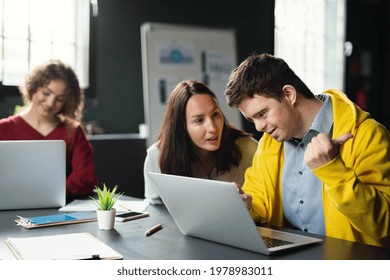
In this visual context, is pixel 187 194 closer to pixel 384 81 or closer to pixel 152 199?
pixel 152 199

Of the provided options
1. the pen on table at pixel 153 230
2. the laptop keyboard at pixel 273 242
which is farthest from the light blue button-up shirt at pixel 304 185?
the pen on table at pixel 153 230

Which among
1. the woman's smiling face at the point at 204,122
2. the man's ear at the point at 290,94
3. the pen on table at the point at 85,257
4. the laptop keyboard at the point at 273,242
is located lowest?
the pen on table at the point at 85,257

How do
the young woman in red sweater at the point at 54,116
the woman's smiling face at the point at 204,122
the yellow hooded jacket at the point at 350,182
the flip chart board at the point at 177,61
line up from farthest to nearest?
the flip chart board at the point at 177,61
the young woman in red sweater at the point at 54,116
the woman's smiling face at the point at 204,122
the yellow hooded jacket at the point at 350,182

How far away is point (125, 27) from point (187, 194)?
3.31 meters

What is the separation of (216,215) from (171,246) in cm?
16

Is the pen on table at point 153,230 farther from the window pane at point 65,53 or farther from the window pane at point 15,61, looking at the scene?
the window pane at point 65,53

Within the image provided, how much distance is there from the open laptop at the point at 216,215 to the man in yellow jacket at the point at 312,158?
0.61 ft

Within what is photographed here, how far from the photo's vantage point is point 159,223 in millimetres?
1648

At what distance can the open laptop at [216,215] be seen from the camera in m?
1.21

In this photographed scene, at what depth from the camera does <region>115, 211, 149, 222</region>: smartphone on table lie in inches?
66.8

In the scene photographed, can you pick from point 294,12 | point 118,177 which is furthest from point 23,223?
point 294,12

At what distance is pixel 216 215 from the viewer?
1297 mm

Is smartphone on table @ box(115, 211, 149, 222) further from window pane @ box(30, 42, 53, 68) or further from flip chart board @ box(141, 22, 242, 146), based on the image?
window pane @ box(30, 42, 53, 68)

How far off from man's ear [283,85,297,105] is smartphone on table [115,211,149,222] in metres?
0.66
